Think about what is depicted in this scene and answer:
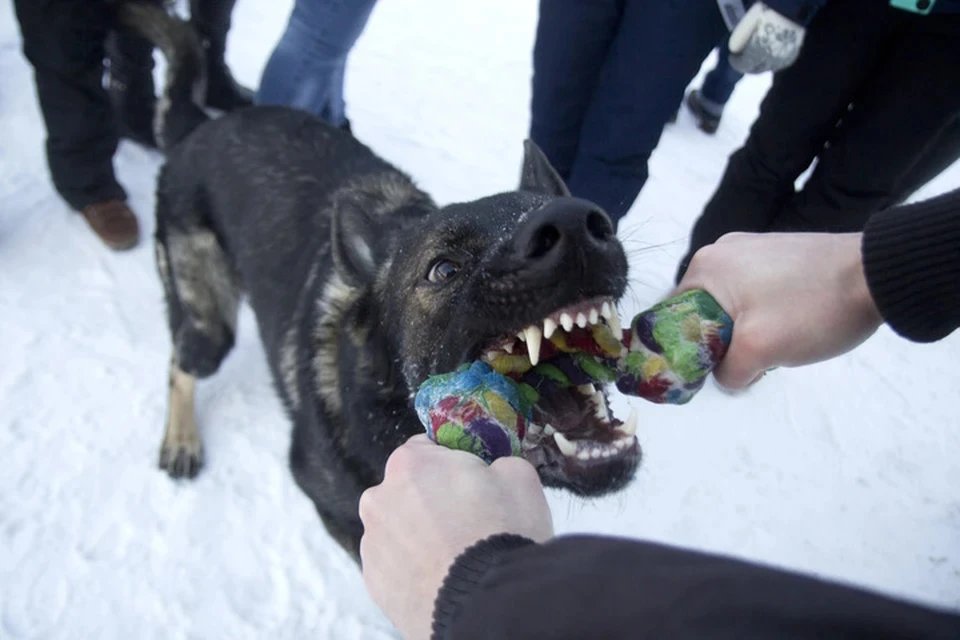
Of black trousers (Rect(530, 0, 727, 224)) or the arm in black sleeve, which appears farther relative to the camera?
black trousers (Rect(530, 0, 727, 224))

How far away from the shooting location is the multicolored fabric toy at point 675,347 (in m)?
1.38

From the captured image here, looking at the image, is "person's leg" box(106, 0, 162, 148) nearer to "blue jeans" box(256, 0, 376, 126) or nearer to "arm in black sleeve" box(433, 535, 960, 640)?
"blue jeans" box(256, 0, 376, 126)

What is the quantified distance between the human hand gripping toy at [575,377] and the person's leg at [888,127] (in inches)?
73.5

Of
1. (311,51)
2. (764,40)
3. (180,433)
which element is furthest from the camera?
(311,51)

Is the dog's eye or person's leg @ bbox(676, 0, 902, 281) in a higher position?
person's leg @ bbox(676, 0, 902, 281)

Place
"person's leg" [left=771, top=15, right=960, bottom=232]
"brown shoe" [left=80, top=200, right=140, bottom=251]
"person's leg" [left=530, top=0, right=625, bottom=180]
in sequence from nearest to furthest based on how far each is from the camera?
"person's leg" [left=771, top=15, right=960, bottom=232] < "person's leg" [left=530, top=0, right=625, bottom=180] < "brown shoe" [left=80, top=200, right=140, bottom=251]

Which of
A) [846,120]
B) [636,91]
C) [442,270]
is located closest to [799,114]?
[846,120]

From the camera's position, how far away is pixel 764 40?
2326 millimetres

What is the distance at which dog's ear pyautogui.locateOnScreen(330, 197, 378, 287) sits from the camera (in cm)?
198

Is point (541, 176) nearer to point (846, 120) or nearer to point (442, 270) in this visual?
point (442, 270)

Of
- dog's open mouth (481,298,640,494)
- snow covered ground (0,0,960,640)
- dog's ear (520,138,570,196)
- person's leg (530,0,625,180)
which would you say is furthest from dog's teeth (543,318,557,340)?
person's leg (530,0,625,180)

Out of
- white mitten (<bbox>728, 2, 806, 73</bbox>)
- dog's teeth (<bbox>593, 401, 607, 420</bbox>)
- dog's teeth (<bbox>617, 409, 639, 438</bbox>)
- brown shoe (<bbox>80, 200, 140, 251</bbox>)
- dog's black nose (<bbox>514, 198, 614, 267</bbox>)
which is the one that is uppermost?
white mitten (<bbox>728, 2, 806, 73</bbox>)

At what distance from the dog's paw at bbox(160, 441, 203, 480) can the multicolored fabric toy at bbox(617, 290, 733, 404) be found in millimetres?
2160

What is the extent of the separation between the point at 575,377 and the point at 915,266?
0.80 meters
